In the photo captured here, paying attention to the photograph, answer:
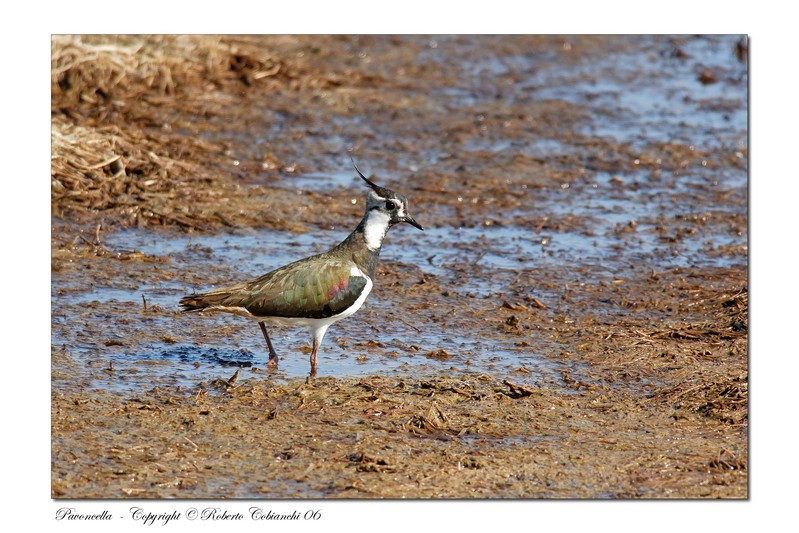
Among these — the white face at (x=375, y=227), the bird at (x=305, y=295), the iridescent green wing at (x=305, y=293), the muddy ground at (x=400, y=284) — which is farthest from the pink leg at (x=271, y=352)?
the white face at (x=375, y=227)

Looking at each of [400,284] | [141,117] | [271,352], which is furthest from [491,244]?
[141,117]

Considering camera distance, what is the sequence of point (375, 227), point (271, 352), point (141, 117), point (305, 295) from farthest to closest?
point (141, 117) → point (375, 227) → point (271, 352) → point (305, 295)

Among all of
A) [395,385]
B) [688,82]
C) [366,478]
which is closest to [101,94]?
[395,385]

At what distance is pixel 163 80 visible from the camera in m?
14.7

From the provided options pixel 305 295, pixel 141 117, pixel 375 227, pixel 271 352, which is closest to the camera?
pixel 305 295

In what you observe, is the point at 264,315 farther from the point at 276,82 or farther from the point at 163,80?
the point at 276,82

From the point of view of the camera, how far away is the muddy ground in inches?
268

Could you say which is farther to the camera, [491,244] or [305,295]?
[491,244]

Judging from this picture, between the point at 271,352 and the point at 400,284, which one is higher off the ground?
the point at 400,284

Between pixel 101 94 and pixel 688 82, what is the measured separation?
Answer: 33.2 ft

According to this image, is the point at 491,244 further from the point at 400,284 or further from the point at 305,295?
the point at 305,295

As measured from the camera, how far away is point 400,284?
34.3 ft

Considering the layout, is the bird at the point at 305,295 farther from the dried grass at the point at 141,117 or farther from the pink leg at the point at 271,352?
the dried grass at the point at 141,117

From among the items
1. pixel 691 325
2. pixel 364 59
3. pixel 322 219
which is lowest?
pixel 691 325
